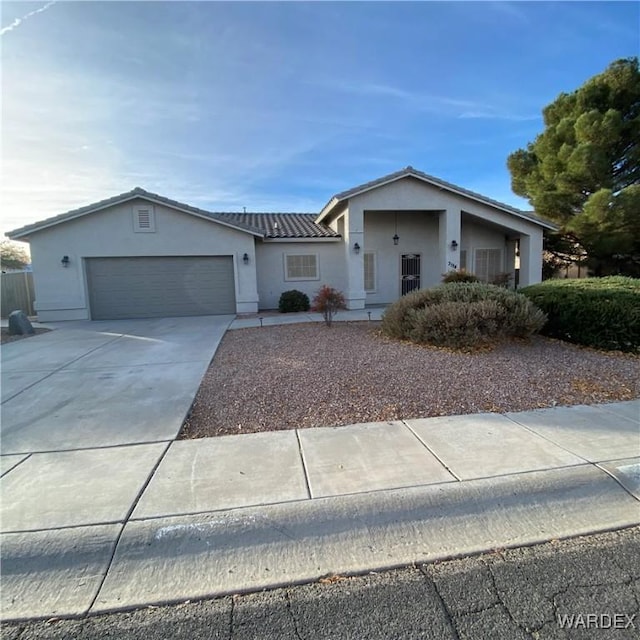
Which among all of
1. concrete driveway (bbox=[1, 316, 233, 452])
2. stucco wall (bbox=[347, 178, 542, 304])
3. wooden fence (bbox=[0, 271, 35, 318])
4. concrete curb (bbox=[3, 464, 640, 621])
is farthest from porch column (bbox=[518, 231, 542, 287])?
wooden fence (bbox=[0, 271, 35, 318])

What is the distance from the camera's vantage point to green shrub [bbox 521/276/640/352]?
22.3 feet

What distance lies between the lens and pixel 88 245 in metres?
13.0

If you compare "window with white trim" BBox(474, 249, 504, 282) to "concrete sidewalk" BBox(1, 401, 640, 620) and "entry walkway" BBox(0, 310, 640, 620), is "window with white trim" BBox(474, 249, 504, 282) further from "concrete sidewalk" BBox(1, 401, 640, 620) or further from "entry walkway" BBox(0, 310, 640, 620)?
"concrete sidewalk" BBox(1, 401, 640, 620)

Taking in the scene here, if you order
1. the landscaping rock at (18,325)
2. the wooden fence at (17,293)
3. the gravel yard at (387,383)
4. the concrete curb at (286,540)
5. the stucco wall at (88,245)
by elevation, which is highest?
the stucco wall at (88,245)

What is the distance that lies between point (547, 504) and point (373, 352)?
4.32m

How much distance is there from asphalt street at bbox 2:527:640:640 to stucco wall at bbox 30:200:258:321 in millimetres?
12851

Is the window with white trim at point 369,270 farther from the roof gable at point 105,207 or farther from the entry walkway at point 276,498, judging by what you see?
the entry walkway at point 276,498

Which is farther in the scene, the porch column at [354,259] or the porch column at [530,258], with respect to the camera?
the porch column at [530,258]

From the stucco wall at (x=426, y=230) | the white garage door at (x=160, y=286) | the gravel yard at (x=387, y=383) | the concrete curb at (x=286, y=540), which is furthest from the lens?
the stucco wall at (x=426, y=230)

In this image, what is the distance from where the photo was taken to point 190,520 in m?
2.55

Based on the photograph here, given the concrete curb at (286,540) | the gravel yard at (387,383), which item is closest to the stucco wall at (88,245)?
the gravel yard at (387,383)

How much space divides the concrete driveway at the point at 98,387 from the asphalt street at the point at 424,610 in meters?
2.12

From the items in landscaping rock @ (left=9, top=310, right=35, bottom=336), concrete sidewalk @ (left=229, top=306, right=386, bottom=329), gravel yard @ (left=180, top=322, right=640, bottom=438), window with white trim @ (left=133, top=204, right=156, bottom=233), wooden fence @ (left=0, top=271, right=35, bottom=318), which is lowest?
gravel yard @ (left=180, top=322, right=640, bottom=438)

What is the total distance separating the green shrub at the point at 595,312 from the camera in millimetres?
6793
